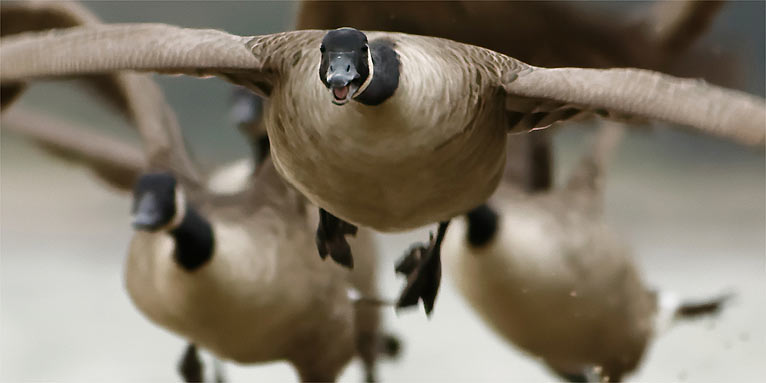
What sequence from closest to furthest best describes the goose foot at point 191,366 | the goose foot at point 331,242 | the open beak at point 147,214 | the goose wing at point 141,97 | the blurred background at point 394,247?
1. the goose foot at point 331,242
2. the open beak at point 147,214
3. the goose wing at point 141,97
4. the goose foot at point 191,366
5. the blurred background at point 394,247

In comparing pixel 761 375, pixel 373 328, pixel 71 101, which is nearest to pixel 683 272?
pixel 761 375

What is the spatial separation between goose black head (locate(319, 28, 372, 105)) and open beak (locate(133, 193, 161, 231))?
43.9 inches

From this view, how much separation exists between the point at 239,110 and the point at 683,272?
3052 mm

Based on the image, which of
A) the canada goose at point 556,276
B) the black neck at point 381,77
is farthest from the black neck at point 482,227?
the black neck at point 381,77

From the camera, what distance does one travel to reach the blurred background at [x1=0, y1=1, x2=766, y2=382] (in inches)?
152

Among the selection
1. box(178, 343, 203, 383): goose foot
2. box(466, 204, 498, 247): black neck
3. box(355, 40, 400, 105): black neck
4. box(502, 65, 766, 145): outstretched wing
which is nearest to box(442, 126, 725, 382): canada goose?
box(466, 204, 498, 247): black neck

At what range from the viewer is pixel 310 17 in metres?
2.54

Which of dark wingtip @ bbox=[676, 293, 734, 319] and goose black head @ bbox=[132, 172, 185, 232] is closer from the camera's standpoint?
goose black head @ bbox=[132, 172, 185, 232]

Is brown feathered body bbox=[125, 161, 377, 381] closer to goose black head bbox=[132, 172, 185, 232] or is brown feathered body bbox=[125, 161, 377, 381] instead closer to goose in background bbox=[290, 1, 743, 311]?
goose black head bbox=[132, 172, 185, 232]

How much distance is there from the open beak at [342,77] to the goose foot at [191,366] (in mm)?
2009

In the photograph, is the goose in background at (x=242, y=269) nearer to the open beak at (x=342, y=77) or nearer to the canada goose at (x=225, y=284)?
the canada goose at (x=225, y=284)

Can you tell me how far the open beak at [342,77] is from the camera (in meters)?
1.31

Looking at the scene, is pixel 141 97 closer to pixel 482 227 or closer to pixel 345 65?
pixel 482 227

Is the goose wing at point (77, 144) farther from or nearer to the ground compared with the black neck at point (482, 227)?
farther from the ground
